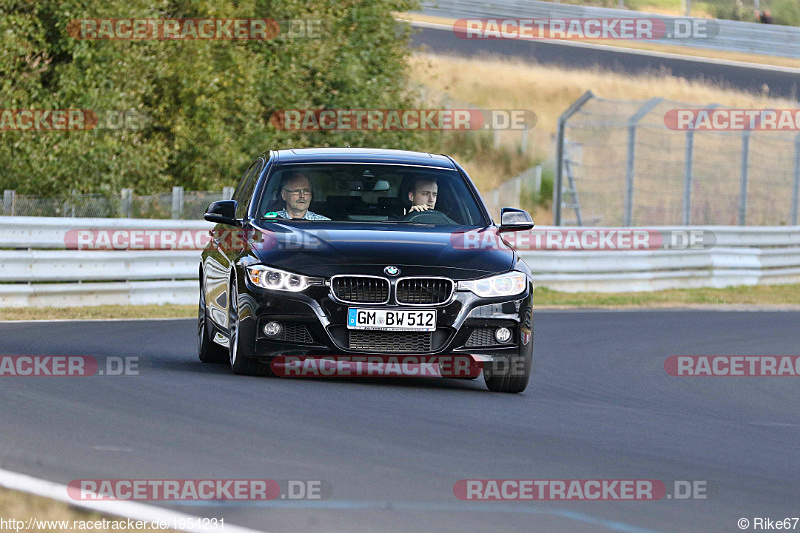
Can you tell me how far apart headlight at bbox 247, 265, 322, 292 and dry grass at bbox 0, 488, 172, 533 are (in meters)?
3.86

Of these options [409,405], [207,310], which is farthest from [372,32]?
[409,405]

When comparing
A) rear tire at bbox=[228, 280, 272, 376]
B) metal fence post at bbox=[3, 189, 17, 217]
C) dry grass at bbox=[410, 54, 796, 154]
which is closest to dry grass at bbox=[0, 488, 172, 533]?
rear tire at bbox=[228, 280, 272, 376]

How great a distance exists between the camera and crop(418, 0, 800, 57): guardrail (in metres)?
50.0

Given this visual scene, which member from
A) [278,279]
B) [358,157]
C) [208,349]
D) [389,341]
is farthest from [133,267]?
[389,341]

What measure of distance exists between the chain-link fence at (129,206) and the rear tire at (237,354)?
1096cm

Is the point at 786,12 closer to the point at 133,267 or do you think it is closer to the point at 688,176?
the point at 688,176

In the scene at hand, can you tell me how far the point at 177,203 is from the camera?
2134 centimetres

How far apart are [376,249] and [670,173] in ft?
101

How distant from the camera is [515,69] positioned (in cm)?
4856

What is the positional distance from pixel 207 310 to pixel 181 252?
742 centimetres

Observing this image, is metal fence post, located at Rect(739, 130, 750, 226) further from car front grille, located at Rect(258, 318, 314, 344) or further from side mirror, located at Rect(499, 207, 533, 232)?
car front grille, located at Rect(258, 318, 314, 344)

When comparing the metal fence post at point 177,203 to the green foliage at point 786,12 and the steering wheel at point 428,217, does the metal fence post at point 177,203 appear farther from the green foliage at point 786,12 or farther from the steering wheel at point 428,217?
the green foliage at point 786,12

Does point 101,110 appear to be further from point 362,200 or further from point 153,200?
point 362,200

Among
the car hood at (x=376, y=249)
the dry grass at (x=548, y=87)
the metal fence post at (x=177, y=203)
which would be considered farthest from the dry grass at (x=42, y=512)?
the dry grass at (x=548, y=87)
